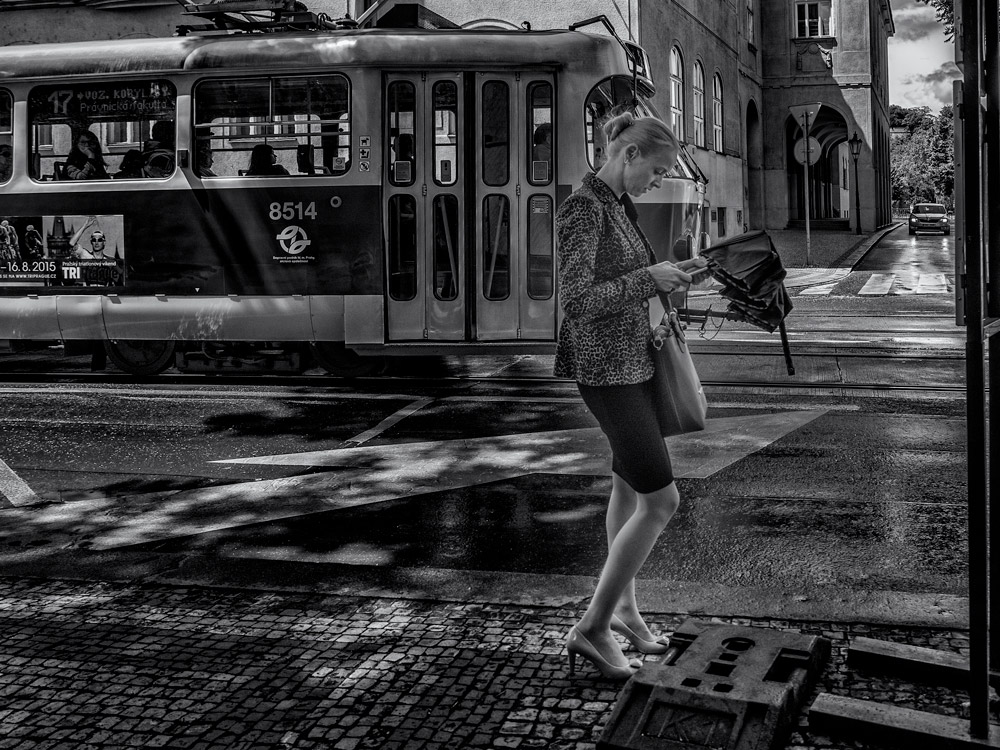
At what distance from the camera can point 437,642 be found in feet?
14.0

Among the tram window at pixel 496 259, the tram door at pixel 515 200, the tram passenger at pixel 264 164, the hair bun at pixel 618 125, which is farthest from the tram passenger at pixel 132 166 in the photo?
the hair bun at pixel 618 125

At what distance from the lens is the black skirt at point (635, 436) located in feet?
12.6

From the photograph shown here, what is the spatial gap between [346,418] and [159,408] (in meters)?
1.74

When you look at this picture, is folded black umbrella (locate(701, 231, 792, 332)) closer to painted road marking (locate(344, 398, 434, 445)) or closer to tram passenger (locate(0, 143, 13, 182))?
painted road marking (locate(344, 398, 434, 445))

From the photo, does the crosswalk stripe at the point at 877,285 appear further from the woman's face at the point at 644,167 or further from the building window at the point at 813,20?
the building window at the point at 813,20

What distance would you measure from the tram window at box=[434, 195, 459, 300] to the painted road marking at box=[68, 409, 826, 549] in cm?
288

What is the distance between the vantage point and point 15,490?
22.8 feet

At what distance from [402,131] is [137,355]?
11.8 feet

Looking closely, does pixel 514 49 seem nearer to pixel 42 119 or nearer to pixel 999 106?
pixel 42 119

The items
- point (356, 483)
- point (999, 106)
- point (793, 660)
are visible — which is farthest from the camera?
point (356, 483)

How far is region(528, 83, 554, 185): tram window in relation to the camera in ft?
35.8

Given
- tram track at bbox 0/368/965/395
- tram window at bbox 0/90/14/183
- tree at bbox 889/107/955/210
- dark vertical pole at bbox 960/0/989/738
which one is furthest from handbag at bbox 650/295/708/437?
tree at bbox 889/107/955/210

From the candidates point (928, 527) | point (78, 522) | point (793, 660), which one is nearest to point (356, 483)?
point (78, 522)

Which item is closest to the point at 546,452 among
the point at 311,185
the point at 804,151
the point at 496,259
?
the point at 496,259
